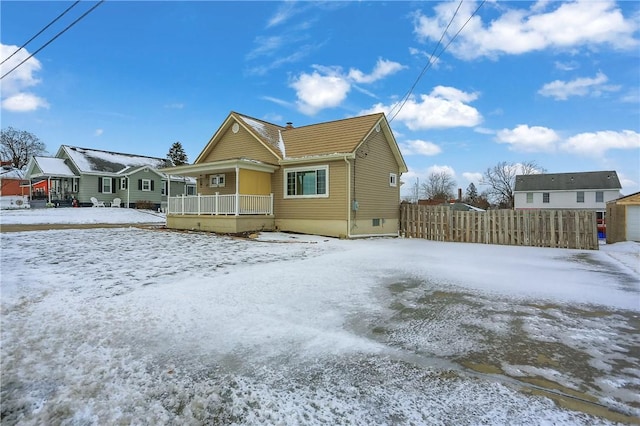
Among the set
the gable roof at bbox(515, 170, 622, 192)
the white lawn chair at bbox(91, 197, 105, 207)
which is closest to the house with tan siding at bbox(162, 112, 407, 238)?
the white lawn chair at bbox(91, 197, 105, 207)

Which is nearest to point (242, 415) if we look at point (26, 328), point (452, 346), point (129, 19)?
point (452, 346)

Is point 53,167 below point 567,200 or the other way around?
the other way around

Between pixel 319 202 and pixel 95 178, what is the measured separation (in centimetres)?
2632

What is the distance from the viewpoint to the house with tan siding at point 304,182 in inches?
562

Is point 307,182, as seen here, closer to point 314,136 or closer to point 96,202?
point 314,136

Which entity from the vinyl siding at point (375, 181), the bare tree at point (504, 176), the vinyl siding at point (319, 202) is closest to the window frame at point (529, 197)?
the bare tree at point (504, 176)

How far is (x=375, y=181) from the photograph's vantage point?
15719 millimetres

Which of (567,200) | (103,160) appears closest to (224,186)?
(103,160)

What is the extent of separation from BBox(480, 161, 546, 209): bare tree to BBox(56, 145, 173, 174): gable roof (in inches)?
2091

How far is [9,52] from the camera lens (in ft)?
32.7

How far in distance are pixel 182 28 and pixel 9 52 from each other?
20.0 ft

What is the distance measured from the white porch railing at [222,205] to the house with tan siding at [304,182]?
0.05m

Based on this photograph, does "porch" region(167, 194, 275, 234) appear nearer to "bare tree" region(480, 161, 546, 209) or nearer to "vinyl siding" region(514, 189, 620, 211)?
"vinyl siding" region(514, 189, 620, 211)

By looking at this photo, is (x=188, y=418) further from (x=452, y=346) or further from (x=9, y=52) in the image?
(x=9, y=52)
